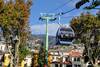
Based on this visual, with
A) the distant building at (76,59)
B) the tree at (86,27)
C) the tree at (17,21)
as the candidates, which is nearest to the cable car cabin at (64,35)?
the tree at (17,21)

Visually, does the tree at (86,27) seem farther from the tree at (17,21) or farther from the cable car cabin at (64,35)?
the cable car cabin at (64,35)

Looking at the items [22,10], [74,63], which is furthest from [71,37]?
[74,63]

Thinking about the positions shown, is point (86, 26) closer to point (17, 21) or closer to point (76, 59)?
point (17, 21)

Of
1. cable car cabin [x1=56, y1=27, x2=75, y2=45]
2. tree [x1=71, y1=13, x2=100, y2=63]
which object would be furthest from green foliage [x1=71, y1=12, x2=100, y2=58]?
cable car cabin [x1=56, y1=27, x2=75, y2=45]

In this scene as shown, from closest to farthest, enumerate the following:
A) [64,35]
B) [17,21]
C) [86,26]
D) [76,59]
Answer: [64,35], [17,21], [86,26], [76,59]

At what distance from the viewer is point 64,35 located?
127 feet

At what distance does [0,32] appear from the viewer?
56.6m

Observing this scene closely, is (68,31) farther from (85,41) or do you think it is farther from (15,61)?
(85,41)

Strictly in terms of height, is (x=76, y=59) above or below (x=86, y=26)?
below

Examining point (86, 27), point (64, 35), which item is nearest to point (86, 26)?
point (86, 27)

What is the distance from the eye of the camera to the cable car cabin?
3841 cm

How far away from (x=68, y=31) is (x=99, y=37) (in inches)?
1182

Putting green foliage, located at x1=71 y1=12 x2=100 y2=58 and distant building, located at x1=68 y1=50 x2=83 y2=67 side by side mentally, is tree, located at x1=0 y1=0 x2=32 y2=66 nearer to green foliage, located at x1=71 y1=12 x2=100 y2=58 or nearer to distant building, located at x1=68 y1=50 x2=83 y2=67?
green foliage, located at x1=71 y1=12 x2=100 y2=58

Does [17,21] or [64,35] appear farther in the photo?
[17,21]
